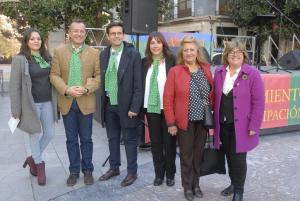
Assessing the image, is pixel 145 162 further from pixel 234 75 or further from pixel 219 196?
pixel 234 75

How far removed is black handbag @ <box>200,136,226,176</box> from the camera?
4176mm

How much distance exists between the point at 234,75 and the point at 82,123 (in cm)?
172

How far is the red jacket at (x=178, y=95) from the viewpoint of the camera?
3914mm

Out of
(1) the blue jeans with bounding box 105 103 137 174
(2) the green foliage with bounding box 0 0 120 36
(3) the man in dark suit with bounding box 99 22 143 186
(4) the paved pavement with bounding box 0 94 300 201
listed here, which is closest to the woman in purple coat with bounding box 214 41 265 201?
(4) the paved pavement with bounding box 0 94 300 201

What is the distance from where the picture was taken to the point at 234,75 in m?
3.87

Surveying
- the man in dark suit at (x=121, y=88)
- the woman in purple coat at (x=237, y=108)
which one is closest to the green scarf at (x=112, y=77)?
the man in dark suit at (x=121, y=88)

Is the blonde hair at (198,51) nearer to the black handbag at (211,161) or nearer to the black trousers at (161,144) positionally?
the black trousers at (161,144)

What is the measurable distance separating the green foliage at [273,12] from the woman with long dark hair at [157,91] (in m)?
13.7

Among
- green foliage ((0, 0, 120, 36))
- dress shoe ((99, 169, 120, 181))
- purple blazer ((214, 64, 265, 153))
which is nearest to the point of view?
purple blazer ((214, 64, 265, 153))

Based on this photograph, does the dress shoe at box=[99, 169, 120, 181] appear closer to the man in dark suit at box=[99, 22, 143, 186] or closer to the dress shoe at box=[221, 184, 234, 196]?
the man in dark suit at box=[99, 22, 143, 186]

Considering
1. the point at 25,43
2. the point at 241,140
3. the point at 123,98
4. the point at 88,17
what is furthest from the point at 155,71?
the point at 88,17

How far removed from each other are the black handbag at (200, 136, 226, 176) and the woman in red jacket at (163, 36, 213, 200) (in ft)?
0.32

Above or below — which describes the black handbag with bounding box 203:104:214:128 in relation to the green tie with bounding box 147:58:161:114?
below

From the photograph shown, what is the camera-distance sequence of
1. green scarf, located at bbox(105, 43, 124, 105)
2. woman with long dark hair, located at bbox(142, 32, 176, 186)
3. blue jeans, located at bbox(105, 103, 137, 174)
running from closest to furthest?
woman with long dark hair, located at bbox(142, 32, 176, 186), green scarf, located at bbox(105, 43, 124, 105), blue jeans, located at bbox(105, 103, 137, 174)
